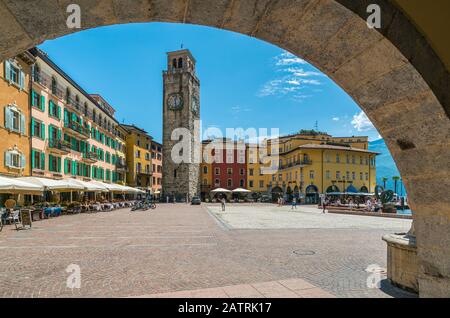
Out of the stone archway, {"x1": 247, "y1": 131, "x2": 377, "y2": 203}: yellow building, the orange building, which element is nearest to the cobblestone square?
the stone archway

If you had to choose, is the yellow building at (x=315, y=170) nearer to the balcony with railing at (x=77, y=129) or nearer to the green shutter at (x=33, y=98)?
the balcony with railing at (x=77, y=129)

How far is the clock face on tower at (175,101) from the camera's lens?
5909 centimetres

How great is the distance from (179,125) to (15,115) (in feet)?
124

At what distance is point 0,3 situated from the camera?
1729 mm

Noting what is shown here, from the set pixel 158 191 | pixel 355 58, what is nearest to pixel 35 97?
pixel 355 58

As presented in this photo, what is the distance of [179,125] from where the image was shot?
5853 centimetres

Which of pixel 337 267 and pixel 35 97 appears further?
pixel 35 97

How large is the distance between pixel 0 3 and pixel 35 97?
27236 millimetres

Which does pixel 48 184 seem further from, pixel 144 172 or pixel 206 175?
pixel 206 175

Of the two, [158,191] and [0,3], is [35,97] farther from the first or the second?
[158,191]

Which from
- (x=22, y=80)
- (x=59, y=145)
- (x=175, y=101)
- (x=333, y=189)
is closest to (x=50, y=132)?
(x=59, y=145)

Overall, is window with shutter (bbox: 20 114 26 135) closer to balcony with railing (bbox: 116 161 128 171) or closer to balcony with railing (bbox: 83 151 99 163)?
balcony with railing (bbox: 83 151 99 163)
